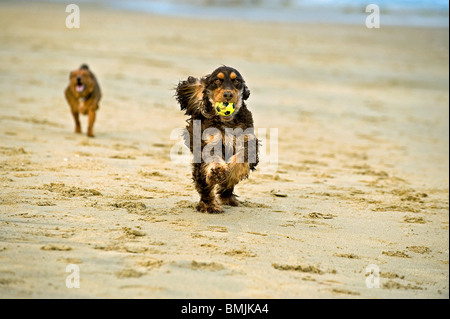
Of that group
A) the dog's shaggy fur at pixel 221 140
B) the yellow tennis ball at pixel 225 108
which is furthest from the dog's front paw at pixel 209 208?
the yellow tennis ball at pixel 225 108

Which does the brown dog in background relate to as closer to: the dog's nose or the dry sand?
the dry sand

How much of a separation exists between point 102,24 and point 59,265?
25.5 metres

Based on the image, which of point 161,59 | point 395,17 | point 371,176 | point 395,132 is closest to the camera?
point 371,176

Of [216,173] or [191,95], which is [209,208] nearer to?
[216,173]

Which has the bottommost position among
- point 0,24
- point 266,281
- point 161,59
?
point 266,281

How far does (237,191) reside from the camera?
7.45m

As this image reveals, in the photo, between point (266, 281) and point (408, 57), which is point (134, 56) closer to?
point (408, 57)

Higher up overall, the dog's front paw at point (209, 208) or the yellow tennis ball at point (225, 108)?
the yellow tennis ball at point (225, 108)

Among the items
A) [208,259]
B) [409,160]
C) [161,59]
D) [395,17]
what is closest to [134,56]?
[161,59]

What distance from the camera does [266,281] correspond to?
436cm

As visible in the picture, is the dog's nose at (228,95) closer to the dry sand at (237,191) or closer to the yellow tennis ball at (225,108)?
the yellow tennis ball at (225,108)

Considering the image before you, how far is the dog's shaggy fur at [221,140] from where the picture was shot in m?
6.02

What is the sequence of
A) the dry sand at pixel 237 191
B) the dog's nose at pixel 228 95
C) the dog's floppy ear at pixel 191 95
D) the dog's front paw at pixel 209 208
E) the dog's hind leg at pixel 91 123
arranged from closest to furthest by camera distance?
1. the dry sand at pixel 237 191
2. the dog's nose at pixel 228 95
3. the dog's front paw at pixel 209 208
4. the dog's floppy ear at pixel 191 95
5. the dog's hind leg at pixel 91 123

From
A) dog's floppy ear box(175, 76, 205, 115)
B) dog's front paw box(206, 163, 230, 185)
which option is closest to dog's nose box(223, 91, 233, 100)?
dog's floppy ear box(175, 76, 205, 115)
